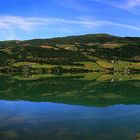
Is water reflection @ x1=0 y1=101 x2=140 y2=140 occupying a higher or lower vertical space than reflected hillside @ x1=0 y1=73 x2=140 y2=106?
higher

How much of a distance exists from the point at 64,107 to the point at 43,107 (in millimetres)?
3446

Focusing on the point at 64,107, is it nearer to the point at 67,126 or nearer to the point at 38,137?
the point at 67,126

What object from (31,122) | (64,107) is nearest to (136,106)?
(64,107)

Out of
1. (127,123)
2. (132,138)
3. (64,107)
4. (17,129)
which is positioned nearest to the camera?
(132,138)

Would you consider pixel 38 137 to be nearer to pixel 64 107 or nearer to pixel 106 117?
pixel 106 117

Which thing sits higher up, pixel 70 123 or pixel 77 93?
pixel 70 123

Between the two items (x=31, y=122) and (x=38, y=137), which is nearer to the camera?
(x=38, y=137)

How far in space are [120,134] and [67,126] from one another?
23.2ft

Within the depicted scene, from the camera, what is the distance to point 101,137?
118ft

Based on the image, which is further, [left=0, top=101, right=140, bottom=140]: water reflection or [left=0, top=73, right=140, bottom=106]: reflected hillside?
[left=0, top=73, right=140, bottom=106]: reflected hillside

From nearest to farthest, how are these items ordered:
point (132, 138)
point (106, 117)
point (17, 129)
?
point (132, 138)
point (17, 129)
point (106, 117)

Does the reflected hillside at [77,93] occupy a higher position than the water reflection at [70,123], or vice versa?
the water reflection at [70,123]

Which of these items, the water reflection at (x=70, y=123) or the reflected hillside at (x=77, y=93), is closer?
the water reflection at (x=70, y=123)

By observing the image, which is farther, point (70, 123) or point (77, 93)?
point (77, 93)
